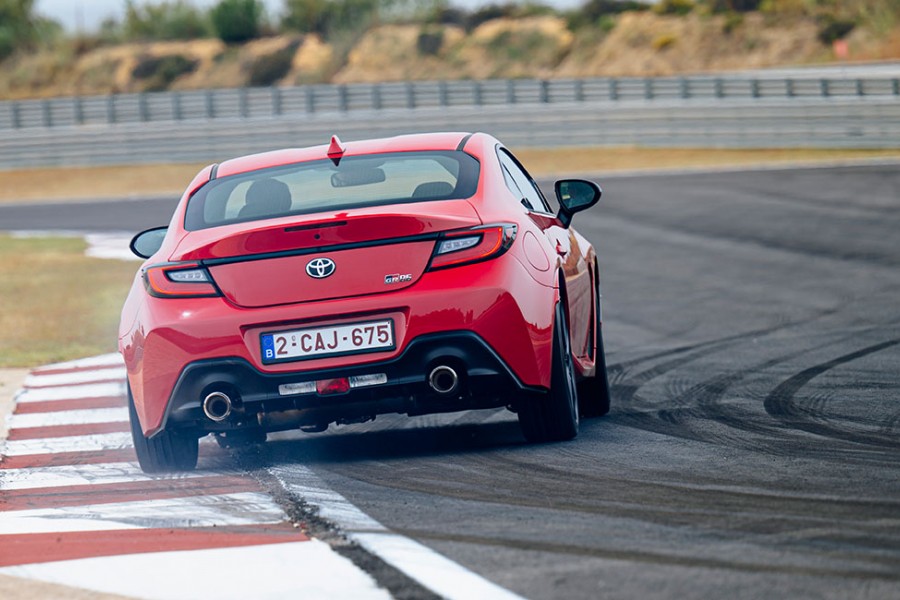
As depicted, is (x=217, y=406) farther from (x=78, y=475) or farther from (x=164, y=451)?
(x=78, y=475)

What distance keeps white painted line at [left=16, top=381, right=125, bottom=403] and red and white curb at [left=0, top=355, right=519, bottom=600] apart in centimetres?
204

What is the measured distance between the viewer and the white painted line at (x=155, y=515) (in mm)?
5793

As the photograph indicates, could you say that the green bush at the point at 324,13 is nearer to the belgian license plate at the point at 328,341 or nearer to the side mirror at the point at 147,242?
the side mirror at the point at 147,242

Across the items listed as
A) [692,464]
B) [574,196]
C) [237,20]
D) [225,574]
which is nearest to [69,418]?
[574,196]

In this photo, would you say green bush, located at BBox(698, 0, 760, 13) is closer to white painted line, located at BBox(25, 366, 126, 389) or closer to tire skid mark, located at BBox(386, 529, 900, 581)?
white painted line, located at BBox(25, 366, 126, 389)

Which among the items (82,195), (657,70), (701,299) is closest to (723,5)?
(657,70)

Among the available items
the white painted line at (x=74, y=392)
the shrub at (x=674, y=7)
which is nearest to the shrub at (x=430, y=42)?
the shrub at (x=674, y=7)

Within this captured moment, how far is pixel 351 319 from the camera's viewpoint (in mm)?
6574

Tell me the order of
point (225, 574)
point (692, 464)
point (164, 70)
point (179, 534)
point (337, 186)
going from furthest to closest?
1. point (164, 70)
2. point (337, 186)
3. point (692, 464)
4. point (179, 534)
5. point (225, 574)

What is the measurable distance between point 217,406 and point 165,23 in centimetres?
8301

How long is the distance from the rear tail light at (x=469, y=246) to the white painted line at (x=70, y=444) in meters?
2.52

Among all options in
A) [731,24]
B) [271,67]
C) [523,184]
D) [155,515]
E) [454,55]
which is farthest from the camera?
[271,67]

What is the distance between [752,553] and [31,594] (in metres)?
2.05

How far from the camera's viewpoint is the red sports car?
259 inches
